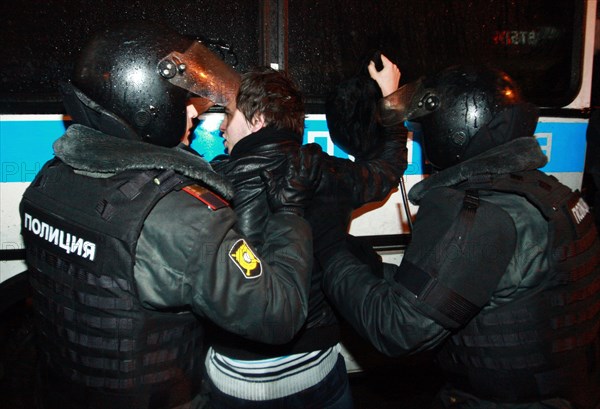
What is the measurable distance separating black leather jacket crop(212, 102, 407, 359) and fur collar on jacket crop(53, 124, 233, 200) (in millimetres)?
244

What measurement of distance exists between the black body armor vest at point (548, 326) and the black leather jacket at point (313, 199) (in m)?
0.44

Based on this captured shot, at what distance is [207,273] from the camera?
1.25 metres

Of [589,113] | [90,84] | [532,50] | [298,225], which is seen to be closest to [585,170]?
[589,113]

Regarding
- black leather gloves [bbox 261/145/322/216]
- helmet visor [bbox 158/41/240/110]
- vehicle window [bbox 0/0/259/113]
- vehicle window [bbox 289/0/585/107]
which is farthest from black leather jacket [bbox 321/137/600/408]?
vehicle window [bbox 0/0/259/113]

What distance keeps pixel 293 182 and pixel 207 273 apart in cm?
47

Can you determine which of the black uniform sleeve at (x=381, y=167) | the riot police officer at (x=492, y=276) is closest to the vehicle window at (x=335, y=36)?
the black uniform sleeve at (x=381, y=167)

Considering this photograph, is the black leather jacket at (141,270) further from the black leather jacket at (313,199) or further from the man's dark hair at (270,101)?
the man's dark hair at (270,101)

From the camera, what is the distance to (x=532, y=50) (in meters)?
2.82

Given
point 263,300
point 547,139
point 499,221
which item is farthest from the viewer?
point 547,139

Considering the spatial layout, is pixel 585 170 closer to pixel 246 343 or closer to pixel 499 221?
pixel 499 221

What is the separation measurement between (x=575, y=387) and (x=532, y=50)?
6.59ft

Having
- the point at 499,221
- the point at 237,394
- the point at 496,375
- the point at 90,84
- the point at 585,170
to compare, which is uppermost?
the point at 90,84

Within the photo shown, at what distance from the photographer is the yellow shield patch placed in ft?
4.25

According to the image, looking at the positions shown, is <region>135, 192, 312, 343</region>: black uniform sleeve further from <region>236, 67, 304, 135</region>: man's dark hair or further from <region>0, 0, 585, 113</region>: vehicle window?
<region>0, 0, 585, 113</region>: vehicle window
